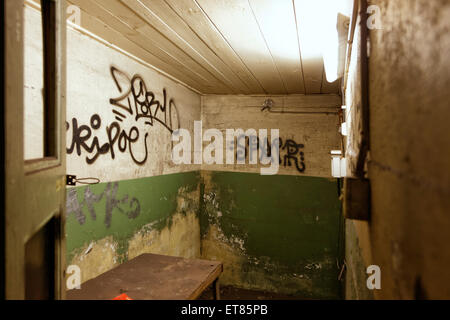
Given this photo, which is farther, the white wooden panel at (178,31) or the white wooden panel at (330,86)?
the white wooden panel at (330,86)

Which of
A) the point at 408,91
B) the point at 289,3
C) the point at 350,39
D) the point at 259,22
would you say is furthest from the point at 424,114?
the point at 259,22

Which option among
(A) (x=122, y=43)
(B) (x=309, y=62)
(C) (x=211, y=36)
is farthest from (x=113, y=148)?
(B) (x=309, y=62)

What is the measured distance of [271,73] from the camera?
155 inches

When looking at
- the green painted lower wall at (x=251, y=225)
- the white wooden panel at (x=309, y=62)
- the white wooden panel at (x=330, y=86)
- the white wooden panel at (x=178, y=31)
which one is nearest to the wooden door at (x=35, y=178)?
the white wooden panel at (x=178, y=31)

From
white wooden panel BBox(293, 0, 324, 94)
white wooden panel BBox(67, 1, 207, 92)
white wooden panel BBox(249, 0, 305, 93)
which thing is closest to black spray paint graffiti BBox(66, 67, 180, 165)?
white wooden panel BBox(67, 1, 207, 92)

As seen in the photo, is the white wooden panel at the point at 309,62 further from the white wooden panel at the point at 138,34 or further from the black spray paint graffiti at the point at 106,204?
the black spray paint graffiti at the point at 106,204

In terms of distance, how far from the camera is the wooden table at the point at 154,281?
78.7 inches

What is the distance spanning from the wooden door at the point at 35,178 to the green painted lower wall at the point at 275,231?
4103mm

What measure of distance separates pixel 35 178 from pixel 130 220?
105 inches

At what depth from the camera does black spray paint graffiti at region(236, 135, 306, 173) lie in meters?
5.09

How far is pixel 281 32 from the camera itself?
102 inches

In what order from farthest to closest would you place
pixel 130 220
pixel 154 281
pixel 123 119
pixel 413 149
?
pixel 130 220, pixel 123 119, pixel 154 281, pixel 413 149

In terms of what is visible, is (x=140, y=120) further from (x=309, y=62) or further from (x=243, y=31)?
(x=309, y=62)

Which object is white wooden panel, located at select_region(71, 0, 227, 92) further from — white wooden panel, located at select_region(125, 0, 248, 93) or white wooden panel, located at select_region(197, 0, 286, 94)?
white wooden panel, located at select_region(197, 0, 286, 94)
